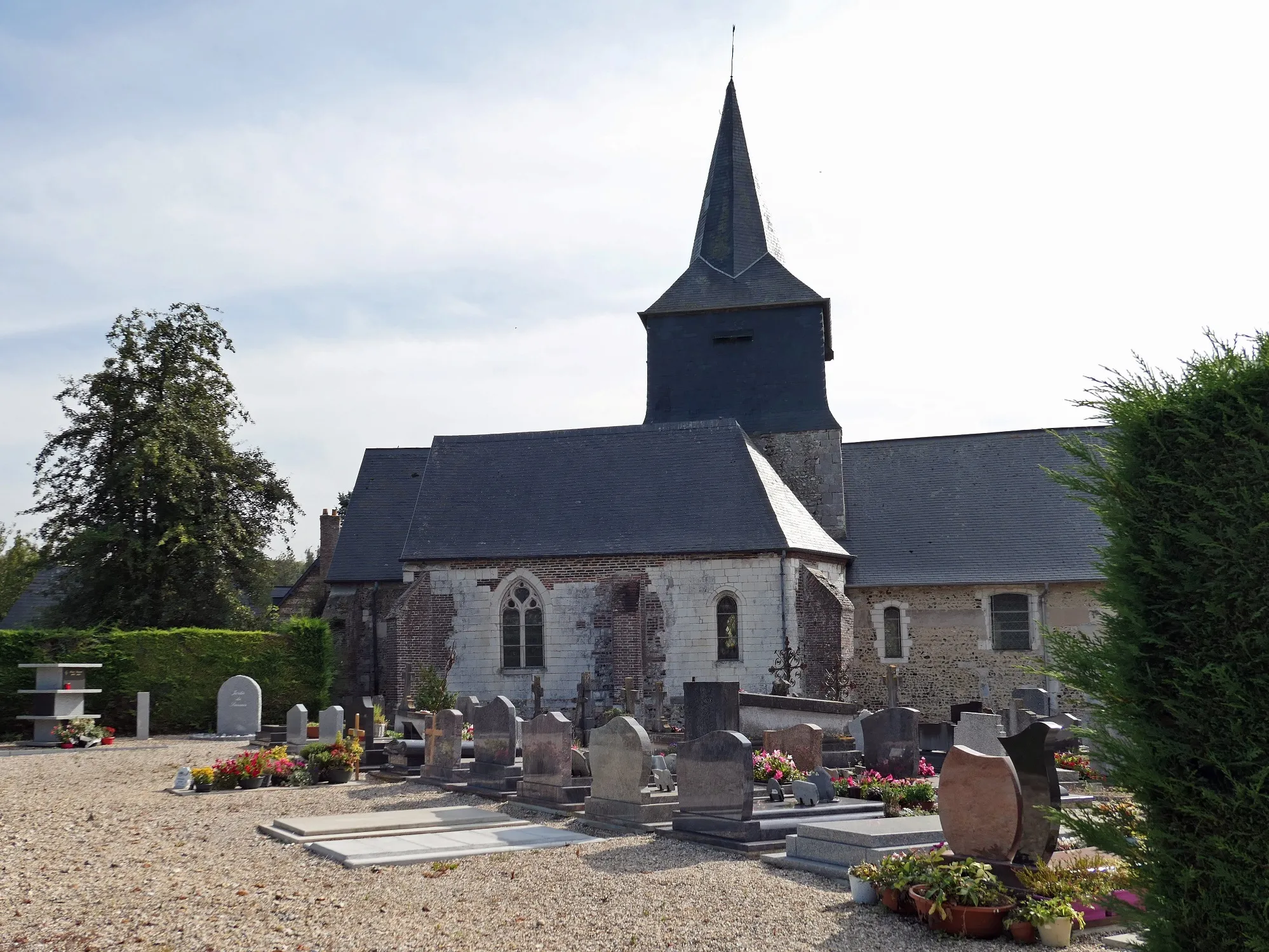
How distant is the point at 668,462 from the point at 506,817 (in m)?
14.9

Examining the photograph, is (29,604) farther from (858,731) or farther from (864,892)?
(864,892)

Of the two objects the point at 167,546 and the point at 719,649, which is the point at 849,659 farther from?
the point at 167,546

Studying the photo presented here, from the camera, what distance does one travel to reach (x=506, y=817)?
37.2 feet

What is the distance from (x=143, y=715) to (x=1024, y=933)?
20.0 metres

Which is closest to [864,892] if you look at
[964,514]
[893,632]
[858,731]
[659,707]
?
[858,731]

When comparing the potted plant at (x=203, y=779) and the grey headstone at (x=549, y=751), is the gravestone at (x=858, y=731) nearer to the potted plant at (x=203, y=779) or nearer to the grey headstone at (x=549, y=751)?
the grey headstone at (x=549, y=751)

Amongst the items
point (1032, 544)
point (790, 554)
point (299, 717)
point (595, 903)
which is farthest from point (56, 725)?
point (1032, 544)

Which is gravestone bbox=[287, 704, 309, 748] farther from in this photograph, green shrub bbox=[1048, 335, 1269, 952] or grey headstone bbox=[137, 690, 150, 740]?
green shrub bbox=[1048, 335, 1269, 952]

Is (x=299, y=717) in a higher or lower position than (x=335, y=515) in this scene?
lower

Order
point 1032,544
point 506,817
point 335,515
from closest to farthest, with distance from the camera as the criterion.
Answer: point 506,817
point 1032,544
point 335,515

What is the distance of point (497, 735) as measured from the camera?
550 inches

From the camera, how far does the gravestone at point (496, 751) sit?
13.6 metres

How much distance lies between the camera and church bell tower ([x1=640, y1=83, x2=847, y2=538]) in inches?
1073

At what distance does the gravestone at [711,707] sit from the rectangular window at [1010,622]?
41.8 ft
